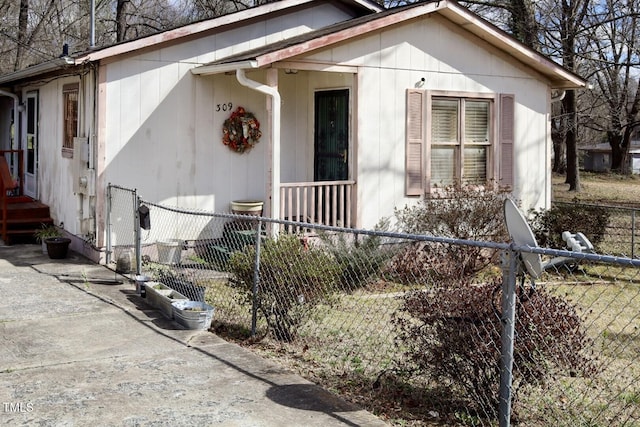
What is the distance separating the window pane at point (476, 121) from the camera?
488 inches

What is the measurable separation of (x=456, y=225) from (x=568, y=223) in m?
2.25

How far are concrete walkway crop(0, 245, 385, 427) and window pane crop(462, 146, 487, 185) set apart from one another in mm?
6085

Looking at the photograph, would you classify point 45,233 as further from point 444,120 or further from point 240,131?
point 444,120

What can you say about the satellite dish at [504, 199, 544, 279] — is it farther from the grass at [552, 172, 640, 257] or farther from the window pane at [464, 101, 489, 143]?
Answer: the grass at [552, 172, 640, 257]

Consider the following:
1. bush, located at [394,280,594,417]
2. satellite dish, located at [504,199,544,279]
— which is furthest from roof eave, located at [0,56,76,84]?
satellite dish, located at [504,199,544,279]

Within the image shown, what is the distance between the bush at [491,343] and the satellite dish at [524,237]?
19.4 inches

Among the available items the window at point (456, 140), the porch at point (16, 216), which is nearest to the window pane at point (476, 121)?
the window at point (456, 140)

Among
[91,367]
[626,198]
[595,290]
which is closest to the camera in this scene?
[91,367]

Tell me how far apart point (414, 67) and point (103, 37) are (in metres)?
19.9

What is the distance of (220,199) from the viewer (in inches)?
457

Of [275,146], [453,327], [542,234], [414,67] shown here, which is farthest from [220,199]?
[453,327]

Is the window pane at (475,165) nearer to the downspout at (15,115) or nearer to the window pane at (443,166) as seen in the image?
the window pane at (443,166)

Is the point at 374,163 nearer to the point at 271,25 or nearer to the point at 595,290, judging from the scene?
the point at 271,25

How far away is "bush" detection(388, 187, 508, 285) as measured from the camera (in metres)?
10.5
